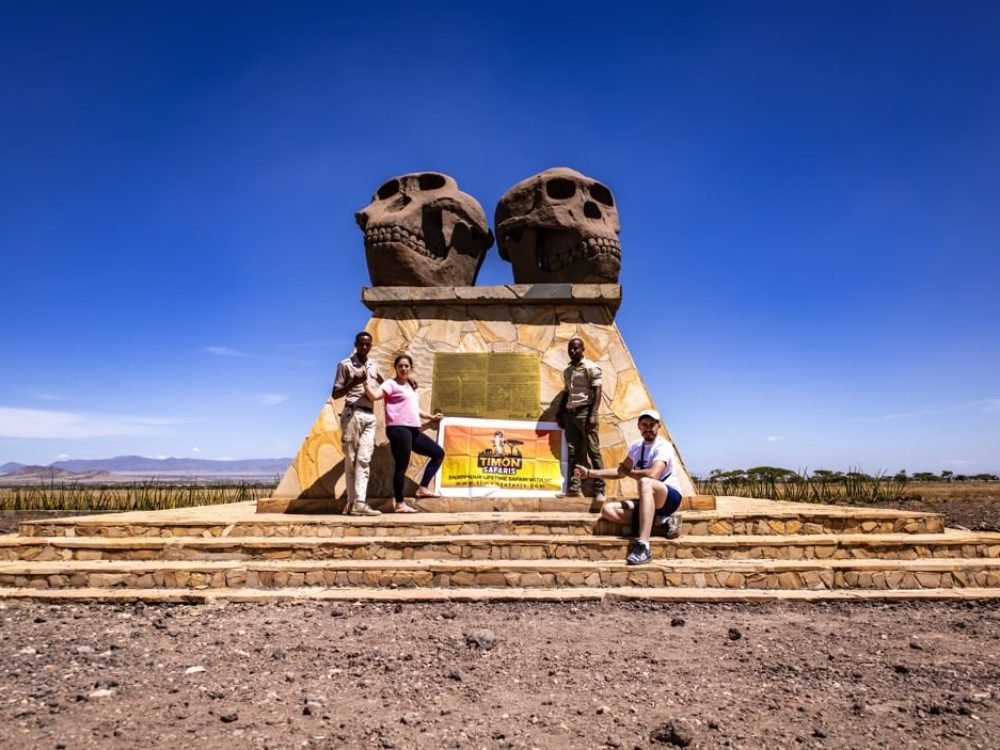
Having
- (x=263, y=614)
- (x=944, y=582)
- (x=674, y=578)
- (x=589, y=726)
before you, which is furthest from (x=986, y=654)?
(x=263, y=614)

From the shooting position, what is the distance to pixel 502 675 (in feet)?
10.6

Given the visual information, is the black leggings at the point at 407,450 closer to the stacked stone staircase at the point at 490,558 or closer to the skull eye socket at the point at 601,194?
the stacked stone staircase at the point at 490,558

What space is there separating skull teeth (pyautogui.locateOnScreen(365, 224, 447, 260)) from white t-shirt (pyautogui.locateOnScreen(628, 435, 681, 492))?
13.9ft

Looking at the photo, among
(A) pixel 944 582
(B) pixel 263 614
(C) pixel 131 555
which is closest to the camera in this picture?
(B) pixel 263 614

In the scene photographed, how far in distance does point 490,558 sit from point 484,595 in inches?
22.4

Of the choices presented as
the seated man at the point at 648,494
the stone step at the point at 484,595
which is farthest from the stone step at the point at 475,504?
the stone step at the point at 484,595


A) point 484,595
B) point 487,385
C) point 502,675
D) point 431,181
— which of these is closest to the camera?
point 502,675

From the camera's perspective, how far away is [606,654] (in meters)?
3.50

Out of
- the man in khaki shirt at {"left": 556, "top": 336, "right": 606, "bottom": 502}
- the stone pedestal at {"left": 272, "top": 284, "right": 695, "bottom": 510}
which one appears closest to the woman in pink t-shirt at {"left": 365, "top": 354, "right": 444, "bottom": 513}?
the stone pedestal at {"left": 272, "top": 284, "right": 695, "bottom": 510}

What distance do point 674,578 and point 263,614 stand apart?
2.96 meters

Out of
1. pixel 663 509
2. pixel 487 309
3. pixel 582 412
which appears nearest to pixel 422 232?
pixel 487 309

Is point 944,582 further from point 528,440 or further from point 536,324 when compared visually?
point 536,324

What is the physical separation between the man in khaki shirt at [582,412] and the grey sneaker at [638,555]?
4.81 ft

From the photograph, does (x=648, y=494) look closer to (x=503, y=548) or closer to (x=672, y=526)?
(x=672, y=526)
